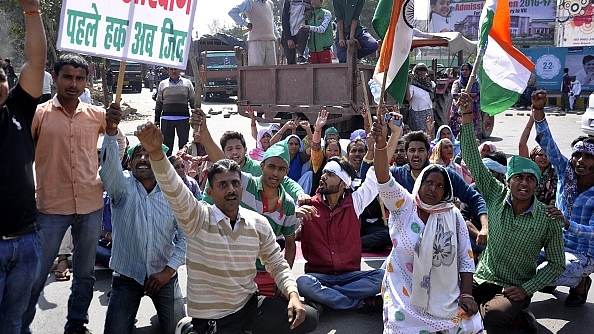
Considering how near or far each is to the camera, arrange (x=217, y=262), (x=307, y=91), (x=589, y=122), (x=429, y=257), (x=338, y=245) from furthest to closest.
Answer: (x=589, y=122), (x=307, y=91), (x=338, y=245), (x=429, y=257), (x=217, y=262)

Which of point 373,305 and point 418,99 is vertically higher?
point 418,99

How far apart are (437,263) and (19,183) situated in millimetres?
2309

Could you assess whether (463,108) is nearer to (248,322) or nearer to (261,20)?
(248,322)

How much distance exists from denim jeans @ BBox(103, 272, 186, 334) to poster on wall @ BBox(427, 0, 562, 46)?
1184 inches

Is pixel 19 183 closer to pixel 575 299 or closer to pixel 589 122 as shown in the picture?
pixel 575 299

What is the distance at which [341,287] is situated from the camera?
4.29 meters

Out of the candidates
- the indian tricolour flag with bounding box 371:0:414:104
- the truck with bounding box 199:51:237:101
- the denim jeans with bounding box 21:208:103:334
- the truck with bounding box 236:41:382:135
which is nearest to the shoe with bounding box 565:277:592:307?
the indian tricolour flag with bounding box 371:0:414:104

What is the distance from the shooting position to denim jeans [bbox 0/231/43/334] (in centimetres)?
261

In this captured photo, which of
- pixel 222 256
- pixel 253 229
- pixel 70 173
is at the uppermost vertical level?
pixel 70 173

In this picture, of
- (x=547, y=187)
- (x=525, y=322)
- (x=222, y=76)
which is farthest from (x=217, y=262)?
(x=222, y=76)

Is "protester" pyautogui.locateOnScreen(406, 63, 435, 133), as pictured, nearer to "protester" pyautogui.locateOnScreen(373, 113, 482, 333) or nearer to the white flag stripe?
the white flag stripe

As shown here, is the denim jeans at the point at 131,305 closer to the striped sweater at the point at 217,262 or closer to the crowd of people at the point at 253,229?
the crowd of people at the point at 253,229

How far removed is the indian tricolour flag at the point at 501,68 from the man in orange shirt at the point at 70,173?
2919 millimetres

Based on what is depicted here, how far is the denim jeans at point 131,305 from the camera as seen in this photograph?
3643mm
